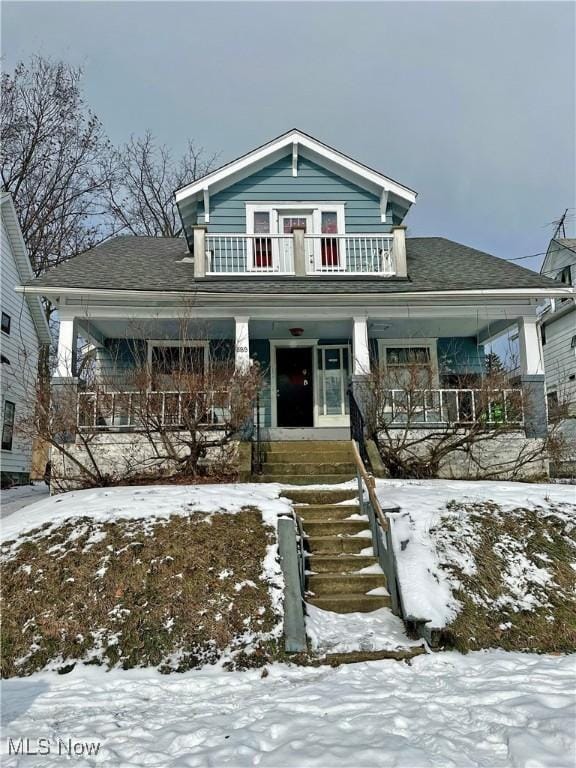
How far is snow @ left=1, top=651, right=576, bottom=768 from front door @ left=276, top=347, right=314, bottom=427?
28.8 ft

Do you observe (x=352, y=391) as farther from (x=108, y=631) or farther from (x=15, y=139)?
(x=15, y=139)

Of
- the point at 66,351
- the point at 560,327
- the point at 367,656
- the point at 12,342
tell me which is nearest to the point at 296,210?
the point at 66,351

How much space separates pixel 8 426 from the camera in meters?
16.1

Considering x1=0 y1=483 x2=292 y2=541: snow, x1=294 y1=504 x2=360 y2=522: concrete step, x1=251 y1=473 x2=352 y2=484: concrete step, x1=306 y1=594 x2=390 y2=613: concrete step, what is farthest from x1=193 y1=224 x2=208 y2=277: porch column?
x1=306 y1=594 x2=390 y2=613: concrete step

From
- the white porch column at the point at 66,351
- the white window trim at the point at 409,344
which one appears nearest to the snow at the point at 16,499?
the white porch column at the point at 66,351

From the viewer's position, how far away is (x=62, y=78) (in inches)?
960

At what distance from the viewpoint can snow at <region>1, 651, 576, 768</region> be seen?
309 centimetres

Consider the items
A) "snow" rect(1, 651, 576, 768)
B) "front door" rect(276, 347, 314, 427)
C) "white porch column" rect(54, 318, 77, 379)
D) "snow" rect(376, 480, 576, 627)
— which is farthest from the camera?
"front door" rect(276, 347, 314, 427)

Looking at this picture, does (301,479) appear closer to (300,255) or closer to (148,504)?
(148,504)

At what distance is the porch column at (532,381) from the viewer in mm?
10758

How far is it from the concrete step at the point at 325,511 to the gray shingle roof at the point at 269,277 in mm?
5138

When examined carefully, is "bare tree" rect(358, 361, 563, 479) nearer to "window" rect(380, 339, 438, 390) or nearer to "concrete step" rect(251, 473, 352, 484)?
"window" rect(380, 339, 438, 390)

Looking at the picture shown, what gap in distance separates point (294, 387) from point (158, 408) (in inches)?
195

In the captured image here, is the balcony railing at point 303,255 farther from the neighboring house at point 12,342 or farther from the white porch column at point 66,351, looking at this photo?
the neighboring house at point 12,342
